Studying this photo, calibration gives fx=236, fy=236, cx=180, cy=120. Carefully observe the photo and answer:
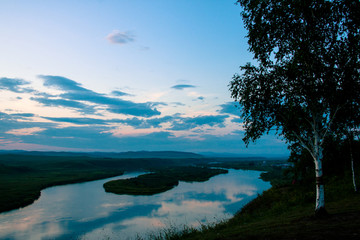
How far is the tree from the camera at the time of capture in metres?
18.1

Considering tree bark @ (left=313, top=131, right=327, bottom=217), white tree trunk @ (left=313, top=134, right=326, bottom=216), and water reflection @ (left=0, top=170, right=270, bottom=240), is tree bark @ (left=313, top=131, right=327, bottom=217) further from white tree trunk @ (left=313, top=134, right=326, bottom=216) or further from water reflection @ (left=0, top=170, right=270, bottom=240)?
water reflection @ (left=0, top=170, right=270, bottom=240)

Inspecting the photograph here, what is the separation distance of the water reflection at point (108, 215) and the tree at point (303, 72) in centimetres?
Answer: 2912

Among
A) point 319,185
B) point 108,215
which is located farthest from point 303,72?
point 108,215

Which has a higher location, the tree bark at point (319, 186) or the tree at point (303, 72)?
the tree at point (303, 72)

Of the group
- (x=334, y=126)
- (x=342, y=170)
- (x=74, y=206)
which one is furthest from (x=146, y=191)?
(x=334, y=126)

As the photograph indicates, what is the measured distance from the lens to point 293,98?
62.5 feet

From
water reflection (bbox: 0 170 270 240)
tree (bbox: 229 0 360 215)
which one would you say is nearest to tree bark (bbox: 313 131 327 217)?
tree (bbox: 229 0 360 215)

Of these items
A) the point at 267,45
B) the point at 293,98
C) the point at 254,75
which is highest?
the point at 267,45

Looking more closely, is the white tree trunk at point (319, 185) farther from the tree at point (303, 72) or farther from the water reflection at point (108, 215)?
the water reflection at point (108, 215)

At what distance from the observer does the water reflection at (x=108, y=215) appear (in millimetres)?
42844

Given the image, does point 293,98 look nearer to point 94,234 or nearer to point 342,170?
point 342,170

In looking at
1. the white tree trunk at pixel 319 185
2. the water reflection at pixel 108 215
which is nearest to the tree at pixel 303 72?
the white tree trunk at pixel 319 185

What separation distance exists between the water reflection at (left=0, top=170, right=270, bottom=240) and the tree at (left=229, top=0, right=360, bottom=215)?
29.1m

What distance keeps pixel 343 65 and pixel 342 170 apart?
103 ft
